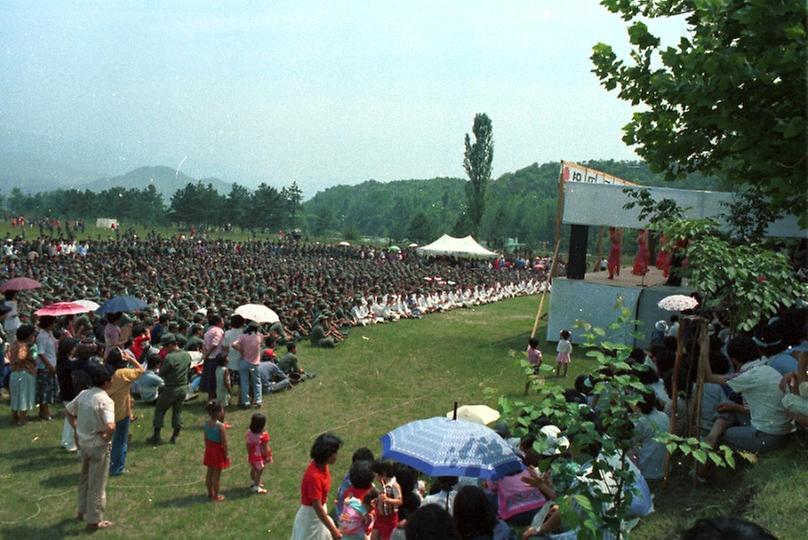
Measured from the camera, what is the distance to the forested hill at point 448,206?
280 ft

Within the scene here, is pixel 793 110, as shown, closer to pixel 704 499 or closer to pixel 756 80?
pixel 756 80

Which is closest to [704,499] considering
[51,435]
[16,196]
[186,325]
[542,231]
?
[51,435]

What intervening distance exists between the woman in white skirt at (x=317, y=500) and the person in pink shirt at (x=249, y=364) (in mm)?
5592

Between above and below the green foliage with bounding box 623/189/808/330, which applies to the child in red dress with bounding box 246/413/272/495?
below

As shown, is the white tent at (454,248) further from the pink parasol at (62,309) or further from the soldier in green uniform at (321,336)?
the pink parasol at (62,309)

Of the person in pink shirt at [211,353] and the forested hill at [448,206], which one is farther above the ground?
the forested hill at [448,206]

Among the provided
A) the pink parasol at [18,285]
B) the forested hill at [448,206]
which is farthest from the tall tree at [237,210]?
the pink parasol at [18,285]

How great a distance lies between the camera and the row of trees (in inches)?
2889

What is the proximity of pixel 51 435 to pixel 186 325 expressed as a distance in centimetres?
390

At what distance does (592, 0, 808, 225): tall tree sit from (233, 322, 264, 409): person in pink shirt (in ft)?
21.8

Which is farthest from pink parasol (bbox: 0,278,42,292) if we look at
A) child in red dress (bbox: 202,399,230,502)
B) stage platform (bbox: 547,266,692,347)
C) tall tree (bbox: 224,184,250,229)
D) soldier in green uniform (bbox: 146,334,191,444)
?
tall tree (bbox: 224,184,250,229)

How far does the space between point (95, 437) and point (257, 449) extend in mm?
1724

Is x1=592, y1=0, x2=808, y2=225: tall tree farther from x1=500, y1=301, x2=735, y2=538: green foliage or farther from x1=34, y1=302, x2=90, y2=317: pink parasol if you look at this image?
x1=34, y1=302, x2=90, y2=317: pink parasol

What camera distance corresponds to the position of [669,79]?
7.36 metres
